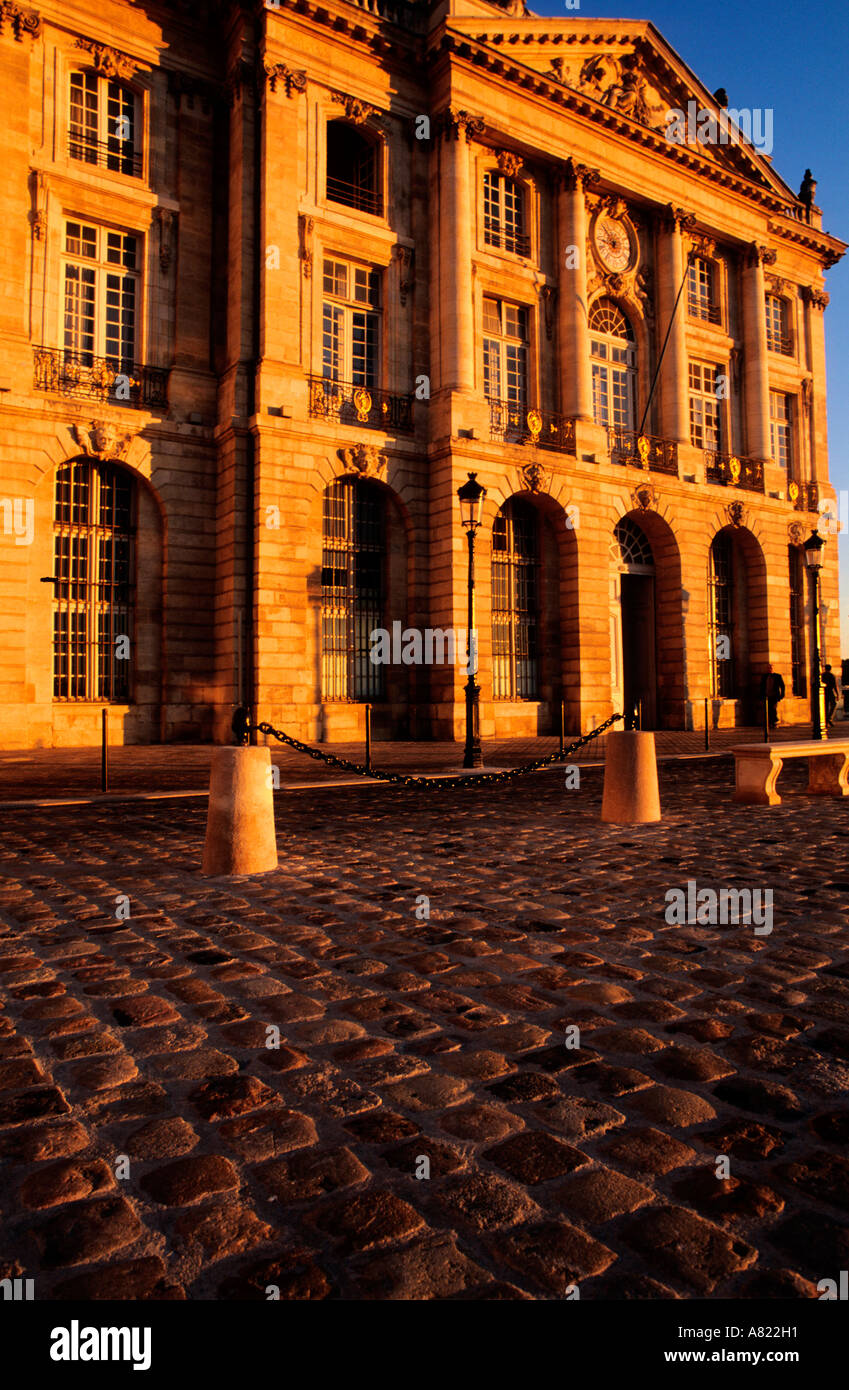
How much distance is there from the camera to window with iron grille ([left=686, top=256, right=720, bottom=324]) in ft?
98.7

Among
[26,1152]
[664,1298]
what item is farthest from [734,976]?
[26,1152]

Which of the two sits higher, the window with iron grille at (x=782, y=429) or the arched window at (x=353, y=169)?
the arched window at (x=353, y=169)

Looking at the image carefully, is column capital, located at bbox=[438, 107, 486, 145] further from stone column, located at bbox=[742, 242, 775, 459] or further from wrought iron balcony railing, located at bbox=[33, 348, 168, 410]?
stone column, located at bbox=[742, 242, 775, 459]

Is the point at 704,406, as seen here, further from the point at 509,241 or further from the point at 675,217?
the point at 509,241

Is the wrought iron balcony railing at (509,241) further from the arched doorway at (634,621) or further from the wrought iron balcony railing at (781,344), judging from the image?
the wrought iron balcony railing at (781,344)

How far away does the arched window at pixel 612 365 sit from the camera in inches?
1068

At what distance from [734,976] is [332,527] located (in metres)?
19.1

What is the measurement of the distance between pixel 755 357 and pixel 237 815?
1210 inches

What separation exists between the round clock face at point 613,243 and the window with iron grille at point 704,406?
451cm

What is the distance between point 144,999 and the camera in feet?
11.6

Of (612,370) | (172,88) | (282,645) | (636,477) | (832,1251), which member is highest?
(172,88)

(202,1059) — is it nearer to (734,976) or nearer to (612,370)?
(734,976)

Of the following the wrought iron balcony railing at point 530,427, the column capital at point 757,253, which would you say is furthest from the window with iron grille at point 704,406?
the wrought iron balcony railing at point 530,427

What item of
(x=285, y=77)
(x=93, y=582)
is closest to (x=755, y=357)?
(x=285, y=77)
